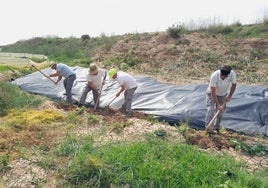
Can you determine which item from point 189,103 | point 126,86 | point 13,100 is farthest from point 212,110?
point 13,100

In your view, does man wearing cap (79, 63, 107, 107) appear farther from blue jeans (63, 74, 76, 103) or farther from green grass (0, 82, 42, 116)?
green grass (0, 82, 42, 116)

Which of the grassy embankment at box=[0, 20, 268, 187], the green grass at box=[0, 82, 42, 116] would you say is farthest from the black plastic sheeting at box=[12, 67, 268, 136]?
the grassy embankment at box=[0, 20, 268, 187]

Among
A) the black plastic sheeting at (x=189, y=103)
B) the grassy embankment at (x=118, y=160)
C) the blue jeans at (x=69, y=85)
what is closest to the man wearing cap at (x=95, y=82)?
the black plastic sheeting at (x=189, y=103)

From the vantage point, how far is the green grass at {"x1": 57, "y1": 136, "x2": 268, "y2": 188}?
14.9 ft

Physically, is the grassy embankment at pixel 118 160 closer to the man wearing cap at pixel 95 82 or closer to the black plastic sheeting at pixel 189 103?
the black plastic sheeting at pixel 189 103

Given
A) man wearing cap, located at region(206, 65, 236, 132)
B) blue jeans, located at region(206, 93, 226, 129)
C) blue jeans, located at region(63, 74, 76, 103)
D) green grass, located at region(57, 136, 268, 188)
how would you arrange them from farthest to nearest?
blue jeans, located at region(63, 74, 76, 103)
blue jeans, located at region(206, 93, 226, 129)
man wearing cap, located at region(206, 65, 236, 132)
green grass, located at region(57, 136, 268, 188)

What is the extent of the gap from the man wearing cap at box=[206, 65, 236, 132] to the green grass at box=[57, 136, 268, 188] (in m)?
1.75

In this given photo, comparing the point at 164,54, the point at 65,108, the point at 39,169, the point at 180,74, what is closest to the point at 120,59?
the point at 164,54

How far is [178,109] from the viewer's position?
812 cm

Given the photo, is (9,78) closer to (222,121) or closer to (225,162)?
(222,121)

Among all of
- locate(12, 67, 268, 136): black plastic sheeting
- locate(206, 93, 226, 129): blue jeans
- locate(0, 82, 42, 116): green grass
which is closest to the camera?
locate(206, 93, 226, 129): blue jeans

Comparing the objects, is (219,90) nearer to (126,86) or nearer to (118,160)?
(126,86)

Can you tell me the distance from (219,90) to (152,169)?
2.85 m

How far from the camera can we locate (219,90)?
23.0ft
